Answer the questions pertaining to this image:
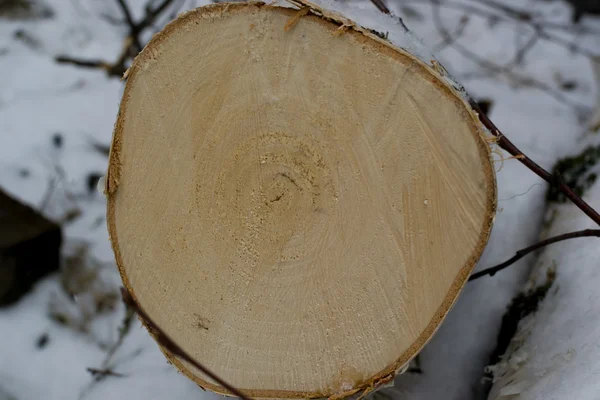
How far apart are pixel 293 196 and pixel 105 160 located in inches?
42.7

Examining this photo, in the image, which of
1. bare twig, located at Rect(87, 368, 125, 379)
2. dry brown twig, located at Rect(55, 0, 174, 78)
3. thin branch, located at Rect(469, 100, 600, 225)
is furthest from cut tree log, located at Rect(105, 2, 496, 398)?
dry brown twig, located at Rect(55, 0, 174, 78)

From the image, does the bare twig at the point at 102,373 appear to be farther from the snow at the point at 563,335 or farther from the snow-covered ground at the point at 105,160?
the snow at the point at 563,335

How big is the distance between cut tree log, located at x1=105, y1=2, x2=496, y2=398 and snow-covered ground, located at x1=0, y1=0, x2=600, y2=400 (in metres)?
0.25

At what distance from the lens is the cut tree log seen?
2.52ft

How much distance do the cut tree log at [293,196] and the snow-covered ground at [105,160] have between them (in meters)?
0.25

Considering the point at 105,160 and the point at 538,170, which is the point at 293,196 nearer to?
the point at 538,170

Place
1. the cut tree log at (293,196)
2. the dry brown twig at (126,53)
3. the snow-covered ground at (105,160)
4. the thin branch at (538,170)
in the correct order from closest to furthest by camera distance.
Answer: the cut tree log at (293,196), the thin branch at (538,170), the snow-covered ground at (105,160), the dry brown twig at (126,53)

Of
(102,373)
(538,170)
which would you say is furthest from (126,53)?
(538,170)

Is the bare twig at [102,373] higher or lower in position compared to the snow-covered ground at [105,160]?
lower

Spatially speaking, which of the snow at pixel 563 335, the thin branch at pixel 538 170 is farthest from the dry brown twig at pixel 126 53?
the snow at pixel 563 335

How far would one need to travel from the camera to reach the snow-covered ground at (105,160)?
1.24 meters

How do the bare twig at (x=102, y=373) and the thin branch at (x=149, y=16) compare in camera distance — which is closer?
the bare twig at (x=102, y=373)

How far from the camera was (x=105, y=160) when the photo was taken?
1.70m

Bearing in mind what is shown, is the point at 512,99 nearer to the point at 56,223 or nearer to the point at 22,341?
the point at 56,223
